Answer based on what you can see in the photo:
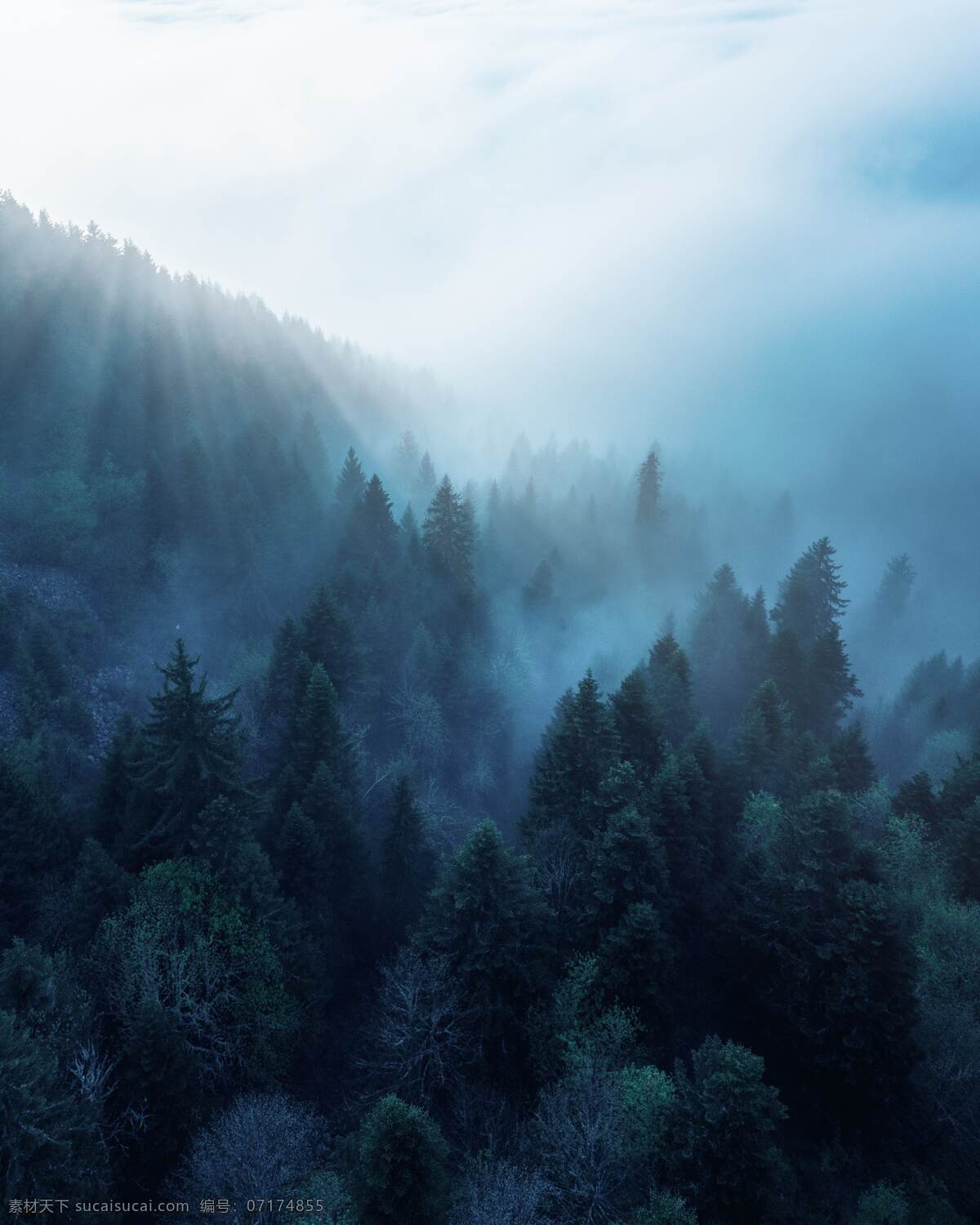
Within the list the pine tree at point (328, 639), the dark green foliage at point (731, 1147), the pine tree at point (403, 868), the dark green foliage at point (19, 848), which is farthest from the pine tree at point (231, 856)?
the pine tree at point (328, 639)

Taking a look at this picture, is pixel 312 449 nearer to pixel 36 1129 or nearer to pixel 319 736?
pixel 319 736

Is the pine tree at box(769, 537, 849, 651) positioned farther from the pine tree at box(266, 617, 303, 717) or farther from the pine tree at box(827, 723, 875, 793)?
the pine tree at box(266, 617, 303, 717)

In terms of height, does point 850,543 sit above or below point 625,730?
above

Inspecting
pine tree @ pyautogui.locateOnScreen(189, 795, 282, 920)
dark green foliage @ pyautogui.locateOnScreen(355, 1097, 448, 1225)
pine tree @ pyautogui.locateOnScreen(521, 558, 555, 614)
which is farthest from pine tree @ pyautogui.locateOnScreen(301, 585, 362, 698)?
dark green foliage @ pyautogui.locateOnScreen(355, 1097, 448, 1225)

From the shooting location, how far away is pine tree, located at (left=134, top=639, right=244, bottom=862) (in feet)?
92.3

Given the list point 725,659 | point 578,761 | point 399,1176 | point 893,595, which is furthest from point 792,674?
point 893,595

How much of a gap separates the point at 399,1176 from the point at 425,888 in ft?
65.1

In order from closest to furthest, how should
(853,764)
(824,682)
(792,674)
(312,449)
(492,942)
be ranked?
(492,942) → (853,764) → (792,674) → (824,682) → (312,449)

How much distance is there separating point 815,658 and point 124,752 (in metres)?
51.1

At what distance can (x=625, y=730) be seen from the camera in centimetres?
4041

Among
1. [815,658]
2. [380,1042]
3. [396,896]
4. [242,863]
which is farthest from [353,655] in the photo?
[815,658]

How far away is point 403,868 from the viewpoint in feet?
118

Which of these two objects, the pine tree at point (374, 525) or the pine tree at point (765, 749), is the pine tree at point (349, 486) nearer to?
the pine tree at point (374, 525)

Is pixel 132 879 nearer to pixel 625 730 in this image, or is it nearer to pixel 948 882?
pixel 625 730
